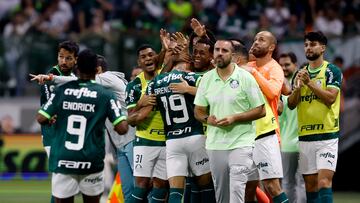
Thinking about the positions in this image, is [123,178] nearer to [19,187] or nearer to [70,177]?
[70,177]

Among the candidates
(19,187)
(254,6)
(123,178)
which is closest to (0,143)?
(19,187)

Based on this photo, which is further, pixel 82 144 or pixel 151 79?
pixel 151 79

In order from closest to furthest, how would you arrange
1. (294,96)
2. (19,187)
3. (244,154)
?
(244,154), (294,96), (19,187)

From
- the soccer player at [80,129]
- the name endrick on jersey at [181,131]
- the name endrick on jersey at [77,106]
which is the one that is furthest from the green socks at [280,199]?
the name endrick on jersey at [77,106]

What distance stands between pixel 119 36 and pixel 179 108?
10.4 meters

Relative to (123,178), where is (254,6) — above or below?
above

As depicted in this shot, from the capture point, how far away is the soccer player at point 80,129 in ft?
37.8

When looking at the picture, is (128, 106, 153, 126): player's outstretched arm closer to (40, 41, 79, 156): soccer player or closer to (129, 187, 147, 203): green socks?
(129, 187, 147, 203): green socks

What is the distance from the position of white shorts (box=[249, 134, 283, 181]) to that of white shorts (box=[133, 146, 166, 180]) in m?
1.23

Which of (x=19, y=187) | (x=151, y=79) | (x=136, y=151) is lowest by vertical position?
(x=19, y=187)

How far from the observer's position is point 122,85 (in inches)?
583

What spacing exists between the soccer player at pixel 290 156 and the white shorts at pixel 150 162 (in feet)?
6.70

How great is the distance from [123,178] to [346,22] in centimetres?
1141

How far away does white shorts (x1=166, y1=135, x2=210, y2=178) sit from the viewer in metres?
13.3
